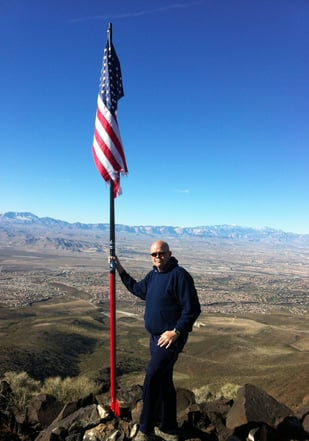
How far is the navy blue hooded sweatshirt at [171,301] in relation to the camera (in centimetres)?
498

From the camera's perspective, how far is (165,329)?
5.18 meters

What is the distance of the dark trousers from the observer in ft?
16.8

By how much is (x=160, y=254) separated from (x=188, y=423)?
335cm

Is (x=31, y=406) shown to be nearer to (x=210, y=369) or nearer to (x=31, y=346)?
(x=210, y=369)

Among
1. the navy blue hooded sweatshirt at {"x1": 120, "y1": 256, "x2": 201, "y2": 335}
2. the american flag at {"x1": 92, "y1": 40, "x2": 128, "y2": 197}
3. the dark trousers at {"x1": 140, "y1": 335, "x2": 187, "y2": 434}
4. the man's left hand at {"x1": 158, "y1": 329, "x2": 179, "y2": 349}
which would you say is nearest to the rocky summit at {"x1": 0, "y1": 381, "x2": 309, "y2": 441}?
the dark trousers at {"x1": 140, "y1": 335, "x2": 187, "y2": 434}

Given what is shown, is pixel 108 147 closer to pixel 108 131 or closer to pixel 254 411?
pixel 108 131

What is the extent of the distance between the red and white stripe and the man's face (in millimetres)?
1953

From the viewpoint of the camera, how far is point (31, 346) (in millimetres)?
39344

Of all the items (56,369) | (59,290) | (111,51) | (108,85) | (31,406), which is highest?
(111,51)

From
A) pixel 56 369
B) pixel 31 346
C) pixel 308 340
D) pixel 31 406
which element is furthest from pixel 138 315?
pixel 31 406

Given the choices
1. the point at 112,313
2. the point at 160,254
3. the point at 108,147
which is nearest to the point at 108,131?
the point at 108,147

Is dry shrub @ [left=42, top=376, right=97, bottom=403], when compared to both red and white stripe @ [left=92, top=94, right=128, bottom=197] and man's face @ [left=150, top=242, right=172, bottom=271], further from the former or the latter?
man's face @ [left=150, top=242, right=172, bottom=271]

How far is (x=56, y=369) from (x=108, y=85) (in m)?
32.2

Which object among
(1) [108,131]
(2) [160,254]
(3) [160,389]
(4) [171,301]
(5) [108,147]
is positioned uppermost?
(1) [108,131]
